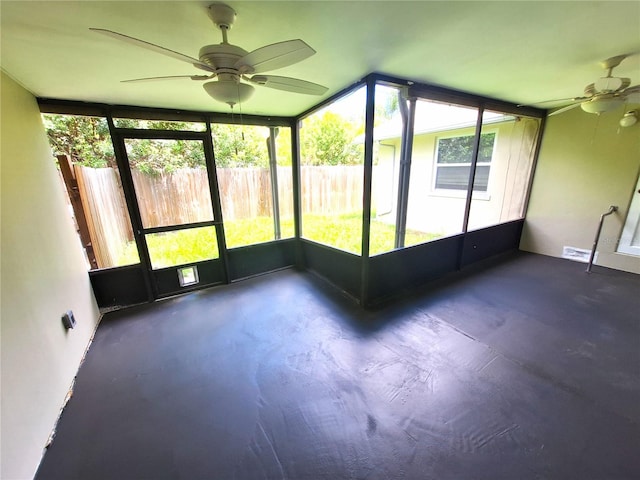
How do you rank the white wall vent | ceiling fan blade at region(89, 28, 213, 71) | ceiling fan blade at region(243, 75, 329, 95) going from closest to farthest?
ceiling fan blade at region(89, 28, 213, 71), ceiling fan blade at region(243, 75, 329, 95), the white wall vent

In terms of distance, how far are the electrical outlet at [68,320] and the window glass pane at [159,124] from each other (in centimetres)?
201

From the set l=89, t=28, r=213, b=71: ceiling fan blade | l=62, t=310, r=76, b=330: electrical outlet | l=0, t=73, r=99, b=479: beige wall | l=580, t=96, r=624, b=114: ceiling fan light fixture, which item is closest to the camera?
l=89, t=28, r=213, b=71: ceiling fan blade

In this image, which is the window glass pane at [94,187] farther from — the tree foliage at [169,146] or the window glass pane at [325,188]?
the window glass pane at [325,188]

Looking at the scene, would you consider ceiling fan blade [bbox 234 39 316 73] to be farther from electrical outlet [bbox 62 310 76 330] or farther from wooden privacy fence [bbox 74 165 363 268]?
electrical outlet [bbox 62 310 76 330]

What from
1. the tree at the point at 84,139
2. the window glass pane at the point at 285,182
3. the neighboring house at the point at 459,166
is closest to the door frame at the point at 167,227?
the tree at the point at 84,139

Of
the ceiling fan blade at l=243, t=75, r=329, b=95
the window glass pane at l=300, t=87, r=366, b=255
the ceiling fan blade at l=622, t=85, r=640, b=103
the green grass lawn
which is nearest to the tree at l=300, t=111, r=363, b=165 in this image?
the window glass pane at l=300, t=87, r=366, b=255

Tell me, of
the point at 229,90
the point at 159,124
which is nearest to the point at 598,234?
the point at 229,90

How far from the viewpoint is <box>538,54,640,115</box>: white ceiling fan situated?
2.11m

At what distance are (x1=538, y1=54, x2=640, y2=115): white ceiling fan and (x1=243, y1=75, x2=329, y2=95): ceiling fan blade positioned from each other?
2.51 metres

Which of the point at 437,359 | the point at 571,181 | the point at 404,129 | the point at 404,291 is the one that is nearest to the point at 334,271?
the point at 404,291

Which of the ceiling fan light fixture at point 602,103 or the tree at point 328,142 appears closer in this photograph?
the ceiling fan light fixture at point 602,103

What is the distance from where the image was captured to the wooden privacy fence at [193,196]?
9.30ft

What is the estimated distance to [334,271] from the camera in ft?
11.2

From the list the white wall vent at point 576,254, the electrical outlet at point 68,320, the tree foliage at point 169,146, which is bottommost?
the white wall vent at point 576,254
